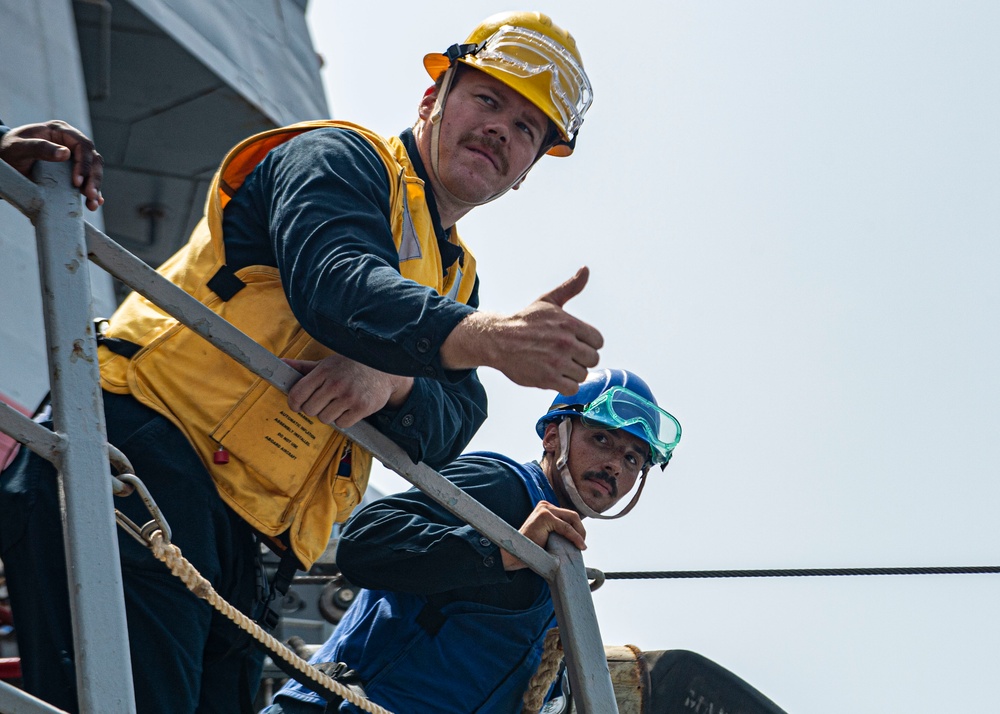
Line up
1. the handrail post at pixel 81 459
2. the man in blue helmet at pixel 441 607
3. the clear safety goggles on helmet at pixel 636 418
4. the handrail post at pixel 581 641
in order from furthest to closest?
the clear safety goggles on helmet at pixel 636 418
the man in blue helmet at pixel 441 607
the handrail post at pixel 581 641
the handrail post at pixel 81 459

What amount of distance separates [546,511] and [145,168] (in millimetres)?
5683

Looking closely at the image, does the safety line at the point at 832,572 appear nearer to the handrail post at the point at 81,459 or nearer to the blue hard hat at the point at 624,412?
the blue hard hat at the point at 624,412

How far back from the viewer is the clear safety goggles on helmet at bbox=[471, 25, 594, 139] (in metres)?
2.90

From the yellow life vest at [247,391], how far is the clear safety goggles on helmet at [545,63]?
1.63 ft

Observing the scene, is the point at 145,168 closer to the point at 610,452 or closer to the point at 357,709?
the point at 610,452

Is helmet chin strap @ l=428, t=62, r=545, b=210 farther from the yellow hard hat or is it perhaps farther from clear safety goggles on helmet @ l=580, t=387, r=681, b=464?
clear safety goggles on helmet @ l=580, t=387, r=681, b=464

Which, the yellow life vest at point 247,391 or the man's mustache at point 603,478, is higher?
the man's mustache at point 603,478

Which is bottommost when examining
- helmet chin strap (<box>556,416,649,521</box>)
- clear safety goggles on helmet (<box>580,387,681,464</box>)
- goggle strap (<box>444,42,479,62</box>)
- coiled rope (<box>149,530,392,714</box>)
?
coiled rope (<box>149,530,392,714</box>)

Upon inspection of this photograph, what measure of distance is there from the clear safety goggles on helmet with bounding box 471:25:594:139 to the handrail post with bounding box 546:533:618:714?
1075 millimetres

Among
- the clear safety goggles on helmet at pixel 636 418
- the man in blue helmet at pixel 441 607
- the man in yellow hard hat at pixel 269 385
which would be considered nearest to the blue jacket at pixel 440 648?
the man in blue helmet at pixel 441 607

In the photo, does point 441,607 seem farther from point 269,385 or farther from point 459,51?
point 459,51

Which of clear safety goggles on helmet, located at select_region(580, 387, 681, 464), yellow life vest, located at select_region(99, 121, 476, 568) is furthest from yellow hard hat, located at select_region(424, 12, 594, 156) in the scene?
clear safety goggles on helmet, located at select_region(580, 387, 681, 464)

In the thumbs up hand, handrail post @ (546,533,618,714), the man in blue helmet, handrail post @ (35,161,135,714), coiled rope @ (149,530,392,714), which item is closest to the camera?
handrail post @ (35,161,135,714)

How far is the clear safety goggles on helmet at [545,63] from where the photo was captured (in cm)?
290
